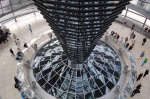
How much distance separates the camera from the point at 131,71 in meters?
19.6

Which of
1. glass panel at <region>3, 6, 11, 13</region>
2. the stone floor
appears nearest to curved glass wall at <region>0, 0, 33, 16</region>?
glass panel at <region>3, 6, 11, 13</region>

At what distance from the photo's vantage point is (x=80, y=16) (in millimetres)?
11750

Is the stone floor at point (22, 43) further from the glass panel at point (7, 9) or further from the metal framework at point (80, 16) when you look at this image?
the metal framework at point (80, 16)

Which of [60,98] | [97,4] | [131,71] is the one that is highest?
[97,4]

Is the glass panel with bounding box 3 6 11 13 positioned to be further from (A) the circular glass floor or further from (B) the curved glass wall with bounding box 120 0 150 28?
(B) the curved glass wall with bounding box 120 0 150 28

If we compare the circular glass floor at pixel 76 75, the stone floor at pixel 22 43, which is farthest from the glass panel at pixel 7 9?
the circular glass floor at pixel 76 75

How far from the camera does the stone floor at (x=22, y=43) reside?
61.8ft

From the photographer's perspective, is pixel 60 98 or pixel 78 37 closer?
pixel 78 37

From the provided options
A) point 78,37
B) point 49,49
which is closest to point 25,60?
point 49,49

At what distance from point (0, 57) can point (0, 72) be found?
261 centimetres

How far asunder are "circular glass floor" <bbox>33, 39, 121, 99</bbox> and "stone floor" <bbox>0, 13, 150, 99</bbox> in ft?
9.52

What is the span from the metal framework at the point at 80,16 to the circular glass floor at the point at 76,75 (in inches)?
165

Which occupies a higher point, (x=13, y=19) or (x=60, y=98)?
(x=13, y=19)

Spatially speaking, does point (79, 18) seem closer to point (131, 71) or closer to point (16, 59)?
point (131, 71)
